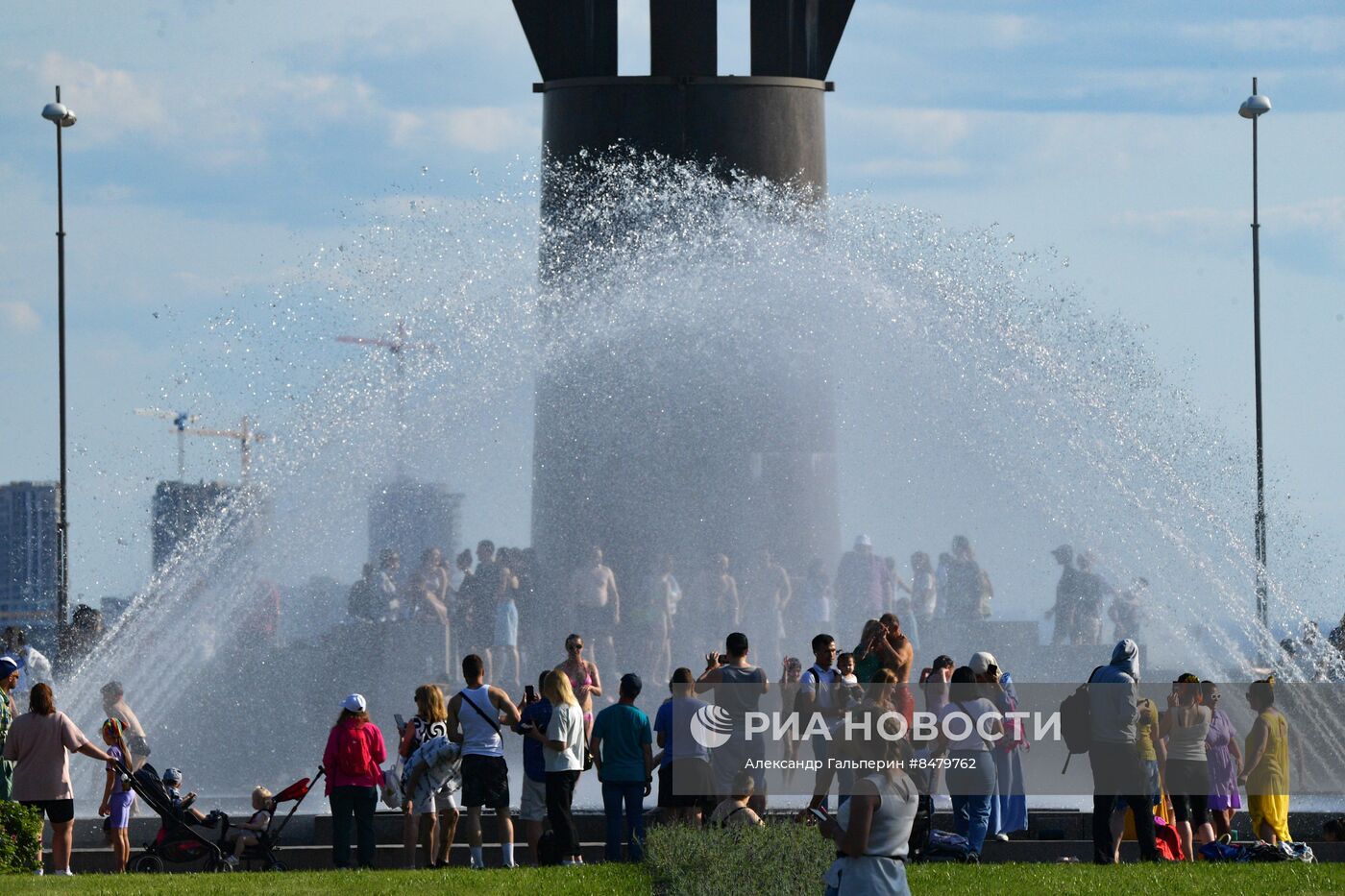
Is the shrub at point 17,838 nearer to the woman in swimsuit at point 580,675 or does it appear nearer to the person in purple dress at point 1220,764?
the woman in swimsuit at point 580,675

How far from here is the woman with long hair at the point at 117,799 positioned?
13.9 meters

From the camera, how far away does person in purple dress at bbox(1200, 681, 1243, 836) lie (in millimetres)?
14930

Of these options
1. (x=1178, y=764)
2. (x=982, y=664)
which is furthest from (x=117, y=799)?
(x=1178, y=764)

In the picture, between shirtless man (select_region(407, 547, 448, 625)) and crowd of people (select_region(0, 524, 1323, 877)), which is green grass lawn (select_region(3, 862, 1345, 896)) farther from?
shirtless man (select_region(407, 547, 448, 625))

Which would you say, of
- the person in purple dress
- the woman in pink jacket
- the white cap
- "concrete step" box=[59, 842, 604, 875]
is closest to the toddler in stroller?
"concrete step" box=[59, 842, 604, 875]

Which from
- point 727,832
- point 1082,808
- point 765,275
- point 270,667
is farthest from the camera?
point 765,275

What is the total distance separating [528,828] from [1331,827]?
521 centimetres

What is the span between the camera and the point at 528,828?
14.3m

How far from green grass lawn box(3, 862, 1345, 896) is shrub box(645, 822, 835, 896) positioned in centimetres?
74

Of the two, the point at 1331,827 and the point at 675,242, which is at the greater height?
the point at 675,242

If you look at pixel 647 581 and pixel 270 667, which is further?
pixel 647 581

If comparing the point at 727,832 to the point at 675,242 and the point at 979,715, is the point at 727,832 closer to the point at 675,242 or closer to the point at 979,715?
the point at 979,715

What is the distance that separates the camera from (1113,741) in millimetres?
13586

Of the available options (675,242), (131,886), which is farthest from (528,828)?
(675,242)
